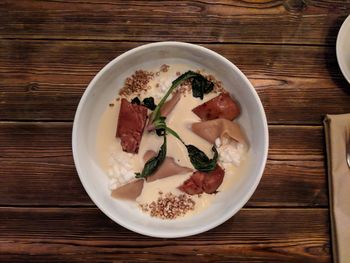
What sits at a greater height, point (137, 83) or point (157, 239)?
point (137, 83)

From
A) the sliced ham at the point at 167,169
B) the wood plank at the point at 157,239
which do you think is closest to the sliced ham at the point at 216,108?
the sliced ham at the point at 167,169

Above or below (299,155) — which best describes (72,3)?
above

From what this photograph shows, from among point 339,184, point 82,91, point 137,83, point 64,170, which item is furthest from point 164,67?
point 339,184

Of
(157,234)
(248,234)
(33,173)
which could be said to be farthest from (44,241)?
(248,234)

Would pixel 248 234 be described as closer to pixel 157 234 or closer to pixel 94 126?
pixel 157 234

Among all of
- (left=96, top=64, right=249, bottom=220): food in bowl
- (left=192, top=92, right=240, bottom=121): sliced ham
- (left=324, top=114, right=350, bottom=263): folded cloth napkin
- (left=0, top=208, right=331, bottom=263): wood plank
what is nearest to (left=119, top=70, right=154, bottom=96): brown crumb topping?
(left=96, top=64, right=249, bottom=220): food in bowl

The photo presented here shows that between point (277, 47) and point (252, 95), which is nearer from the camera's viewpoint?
point (252, 95)

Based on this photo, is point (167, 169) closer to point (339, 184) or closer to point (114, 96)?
point (114, 96)
